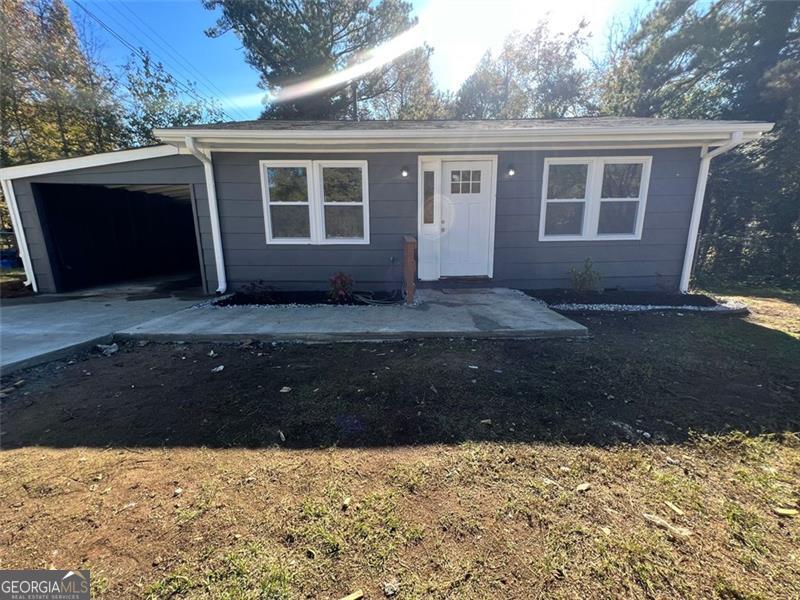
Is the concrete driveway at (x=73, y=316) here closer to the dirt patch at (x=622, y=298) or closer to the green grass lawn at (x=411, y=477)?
the green grass lawn at (x=411, y=477)

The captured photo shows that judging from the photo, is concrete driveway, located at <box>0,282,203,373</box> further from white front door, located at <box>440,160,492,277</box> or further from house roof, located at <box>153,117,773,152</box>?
white front door, located at <box>440,160,492,277</box>

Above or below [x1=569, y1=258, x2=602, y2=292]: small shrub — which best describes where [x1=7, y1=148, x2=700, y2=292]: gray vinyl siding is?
above

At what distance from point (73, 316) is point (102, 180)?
2.58 m

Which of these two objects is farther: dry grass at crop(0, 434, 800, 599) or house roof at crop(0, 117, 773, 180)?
house roof at crop(0, 117, 773, 180)

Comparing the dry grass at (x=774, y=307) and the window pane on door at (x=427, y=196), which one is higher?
the window pane on door at (x=427, y=196)

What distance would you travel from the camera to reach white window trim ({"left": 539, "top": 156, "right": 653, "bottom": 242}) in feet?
18.9

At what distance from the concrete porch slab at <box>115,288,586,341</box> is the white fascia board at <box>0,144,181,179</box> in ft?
8.75

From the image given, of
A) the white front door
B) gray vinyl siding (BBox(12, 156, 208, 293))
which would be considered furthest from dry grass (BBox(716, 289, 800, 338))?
gray vinyl siding (BBox(12, 156, 208, 293))

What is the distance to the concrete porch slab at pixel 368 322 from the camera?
4039 millimetres

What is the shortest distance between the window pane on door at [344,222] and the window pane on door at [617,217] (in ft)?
13.4

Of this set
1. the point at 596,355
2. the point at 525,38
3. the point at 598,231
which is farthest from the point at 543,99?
the point at 596,355

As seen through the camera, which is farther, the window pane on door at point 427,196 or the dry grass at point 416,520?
the window pane on door at point 427,196

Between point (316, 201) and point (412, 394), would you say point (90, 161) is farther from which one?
point (412, 394)

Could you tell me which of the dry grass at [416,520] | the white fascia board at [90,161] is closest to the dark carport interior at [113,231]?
the white fascia board at [90,161]
